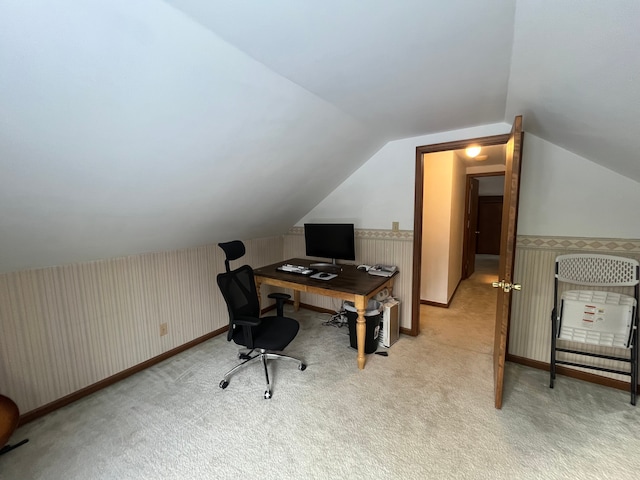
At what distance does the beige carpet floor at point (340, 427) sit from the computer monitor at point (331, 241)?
1122mm

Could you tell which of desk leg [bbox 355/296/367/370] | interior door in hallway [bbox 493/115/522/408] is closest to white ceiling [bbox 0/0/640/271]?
interior door in hallway [bbox 493/115/522/408]

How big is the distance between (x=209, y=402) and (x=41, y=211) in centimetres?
166

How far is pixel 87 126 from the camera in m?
1.25

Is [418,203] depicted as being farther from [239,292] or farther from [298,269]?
[239,292]

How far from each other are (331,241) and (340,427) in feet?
6.17

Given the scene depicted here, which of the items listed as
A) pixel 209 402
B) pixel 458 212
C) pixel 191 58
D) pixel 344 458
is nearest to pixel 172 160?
pixel 191 58

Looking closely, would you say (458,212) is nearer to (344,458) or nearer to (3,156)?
(344,458)

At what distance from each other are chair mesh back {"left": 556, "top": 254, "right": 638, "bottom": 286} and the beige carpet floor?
87 centimetres

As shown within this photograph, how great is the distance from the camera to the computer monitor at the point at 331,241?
10.4ft

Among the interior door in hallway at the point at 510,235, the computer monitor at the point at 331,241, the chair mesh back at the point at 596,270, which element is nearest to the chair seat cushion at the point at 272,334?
the computer monitor at the point at 331,241

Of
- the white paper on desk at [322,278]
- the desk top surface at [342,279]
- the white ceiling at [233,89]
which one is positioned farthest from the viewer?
the white paper on desk at [322,278]

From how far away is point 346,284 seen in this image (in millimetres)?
2650

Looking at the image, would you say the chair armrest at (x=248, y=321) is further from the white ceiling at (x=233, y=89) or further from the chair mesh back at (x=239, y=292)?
the white ceiling at (x=233, y=89)

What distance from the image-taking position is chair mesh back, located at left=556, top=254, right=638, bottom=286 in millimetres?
2115
